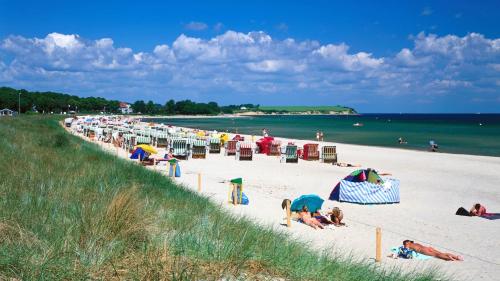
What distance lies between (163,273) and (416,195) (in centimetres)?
1234

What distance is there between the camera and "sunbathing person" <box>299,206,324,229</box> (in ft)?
31.2

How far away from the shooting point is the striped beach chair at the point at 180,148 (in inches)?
893

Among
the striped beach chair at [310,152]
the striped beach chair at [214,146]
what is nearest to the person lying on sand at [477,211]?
the striped beach chair at [310,152]

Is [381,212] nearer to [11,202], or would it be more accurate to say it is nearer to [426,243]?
[426,243]

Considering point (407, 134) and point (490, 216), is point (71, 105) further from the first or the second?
point (490, 216)

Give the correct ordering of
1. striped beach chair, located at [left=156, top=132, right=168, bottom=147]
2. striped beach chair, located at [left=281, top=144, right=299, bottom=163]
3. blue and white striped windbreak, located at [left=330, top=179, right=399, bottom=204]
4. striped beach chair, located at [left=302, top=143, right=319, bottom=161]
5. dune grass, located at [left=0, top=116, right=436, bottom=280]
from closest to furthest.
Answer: dune grass, located at [left=0, top=116, right=436, bottom=280] < blue and white striped windbreak, located at [left=330, top=179, right=399, bottom=204] < striped beach chair, located at [left=281, top=144, right=299, bottom=163] < striped beach chair, located at [left=302, top=143, right=319, bottom=161] < striped beach chair, located at [left=156, top=132, right=168, bottom=147]

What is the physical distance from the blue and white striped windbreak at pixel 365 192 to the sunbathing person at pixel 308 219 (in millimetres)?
2722

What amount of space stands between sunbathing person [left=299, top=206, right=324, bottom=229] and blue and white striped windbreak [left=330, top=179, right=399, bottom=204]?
272 cm

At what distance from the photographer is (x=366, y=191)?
12.5 m

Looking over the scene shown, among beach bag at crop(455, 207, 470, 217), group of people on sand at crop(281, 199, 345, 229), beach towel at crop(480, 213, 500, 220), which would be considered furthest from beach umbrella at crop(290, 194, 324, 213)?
beach towel at crop(480, 213, 500, 220)

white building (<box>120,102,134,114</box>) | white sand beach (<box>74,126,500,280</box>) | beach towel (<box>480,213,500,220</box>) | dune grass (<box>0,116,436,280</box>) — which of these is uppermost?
white building (<box>120,102,134,114</box>)

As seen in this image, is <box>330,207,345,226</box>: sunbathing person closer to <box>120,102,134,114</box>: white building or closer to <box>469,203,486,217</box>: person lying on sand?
<box>469,203,486,217</box>: person lying on sand

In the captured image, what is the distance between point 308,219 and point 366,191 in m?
3.32

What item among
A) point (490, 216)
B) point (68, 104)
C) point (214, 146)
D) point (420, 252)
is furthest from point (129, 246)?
point (68, 104)
